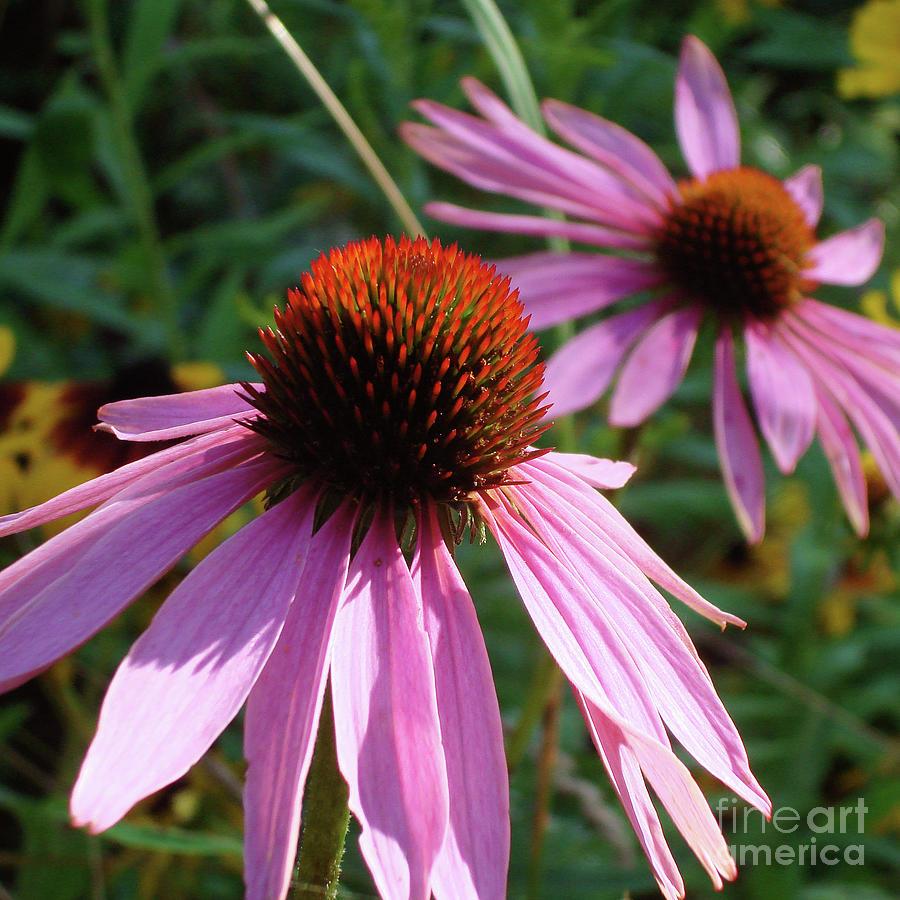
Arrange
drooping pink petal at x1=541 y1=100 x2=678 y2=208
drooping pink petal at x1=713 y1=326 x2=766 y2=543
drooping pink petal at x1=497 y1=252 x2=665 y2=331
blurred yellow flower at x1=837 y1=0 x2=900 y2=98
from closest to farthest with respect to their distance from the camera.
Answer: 1. drooping pink petal at x1=713 y1=326 x2=766 y2=543
2. drooping pink petal at x1=497 y1=252 x2=665 y2=331
3. drooping pink petal at x1=541 y1=100 x2=678 y2=208
4. blurred yellow flower at x1=837 y1=0 x2=900 y2=98

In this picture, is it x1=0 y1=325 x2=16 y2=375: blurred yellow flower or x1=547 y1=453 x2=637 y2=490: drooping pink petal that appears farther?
x1=0 y1=325 x2=16 y2=375: blurred yellow flower

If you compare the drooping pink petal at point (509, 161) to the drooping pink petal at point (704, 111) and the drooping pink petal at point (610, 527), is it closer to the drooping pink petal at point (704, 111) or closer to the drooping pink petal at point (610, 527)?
the drooping pink petal at point (704, 111)

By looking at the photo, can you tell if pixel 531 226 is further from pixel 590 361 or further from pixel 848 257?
pixel 848 257

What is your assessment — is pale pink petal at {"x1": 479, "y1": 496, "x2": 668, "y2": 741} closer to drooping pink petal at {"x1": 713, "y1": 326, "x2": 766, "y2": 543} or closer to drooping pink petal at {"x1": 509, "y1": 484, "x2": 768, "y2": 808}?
drooping pink petal at {"x1": 509, "y1": 484, "x2": 768, "y2": 808}

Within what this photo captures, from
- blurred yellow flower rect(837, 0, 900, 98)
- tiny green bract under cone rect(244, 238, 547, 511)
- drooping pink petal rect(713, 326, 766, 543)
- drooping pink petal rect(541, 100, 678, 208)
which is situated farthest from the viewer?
blurred yellow flower rect(837, 0, 900, 98)

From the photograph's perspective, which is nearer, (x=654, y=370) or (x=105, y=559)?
(x=105, y=559)

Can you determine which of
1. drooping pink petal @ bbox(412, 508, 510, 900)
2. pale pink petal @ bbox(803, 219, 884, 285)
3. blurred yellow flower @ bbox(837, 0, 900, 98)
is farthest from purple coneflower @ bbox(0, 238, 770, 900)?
blurred yellow flower @ bbox(837, 0, 900, 98)

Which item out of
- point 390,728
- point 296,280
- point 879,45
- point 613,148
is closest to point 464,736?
point 390,728

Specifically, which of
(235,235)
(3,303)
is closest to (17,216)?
(235,235)
